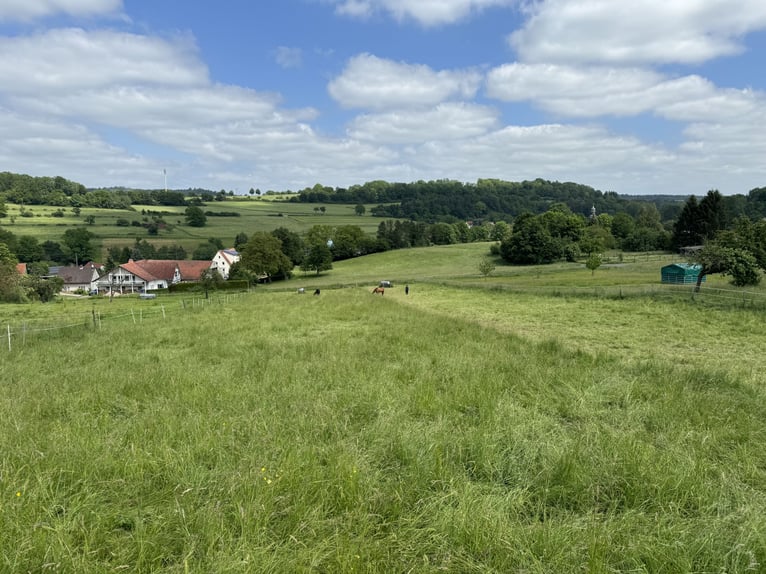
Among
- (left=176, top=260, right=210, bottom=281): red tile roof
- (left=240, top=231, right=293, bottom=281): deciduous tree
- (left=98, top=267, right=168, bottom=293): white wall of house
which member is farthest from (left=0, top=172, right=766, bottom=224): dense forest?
(left=240, top=231, right=293, bottom=281): deciduous tree

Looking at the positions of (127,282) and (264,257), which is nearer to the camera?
(264,257)

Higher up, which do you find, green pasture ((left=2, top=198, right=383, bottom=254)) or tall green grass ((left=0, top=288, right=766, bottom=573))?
green pasture ((left=2, top=198, right=383, bottom=254))

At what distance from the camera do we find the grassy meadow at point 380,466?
315cm

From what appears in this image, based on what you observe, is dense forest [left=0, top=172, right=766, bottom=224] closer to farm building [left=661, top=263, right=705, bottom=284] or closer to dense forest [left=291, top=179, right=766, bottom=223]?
dense forest [left=291, top=179, right=766, bottom=223]

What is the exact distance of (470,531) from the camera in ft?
11.0

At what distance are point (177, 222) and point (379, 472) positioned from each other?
145201 millimetres

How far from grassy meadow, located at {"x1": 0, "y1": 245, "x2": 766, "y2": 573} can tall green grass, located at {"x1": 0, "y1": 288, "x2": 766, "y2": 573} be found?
0.02m

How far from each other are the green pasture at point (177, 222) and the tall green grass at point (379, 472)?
357ft

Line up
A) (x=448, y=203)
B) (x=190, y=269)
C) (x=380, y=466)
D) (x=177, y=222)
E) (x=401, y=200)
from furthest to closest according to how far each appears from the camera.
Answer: (x=401, y=200) < (x=448, y=203) < (x=177, y=222) < (x=190, y=269) < (x=380, y=466)

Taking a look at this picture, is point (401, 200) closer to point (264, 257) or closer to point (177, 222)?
point (177, 222)

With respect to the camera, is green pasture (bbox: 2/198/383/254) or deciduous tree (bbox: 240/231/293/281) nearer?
deciduous tree (bbox: 240/231/293/281)

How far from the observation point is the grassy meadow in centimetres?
315

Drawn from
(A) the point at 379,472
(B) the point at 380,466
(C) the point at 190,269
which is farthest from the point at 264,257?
(A) the point at 379,472

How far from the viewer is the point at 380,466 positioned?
15.2 ft
